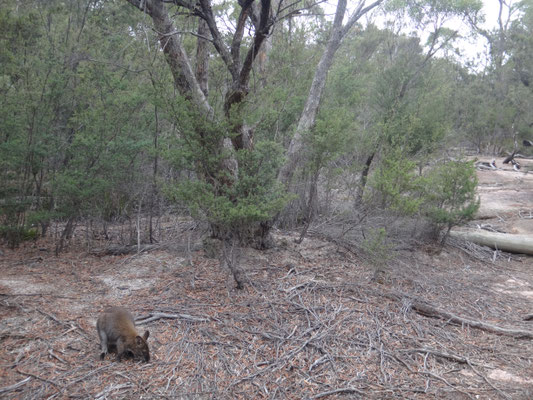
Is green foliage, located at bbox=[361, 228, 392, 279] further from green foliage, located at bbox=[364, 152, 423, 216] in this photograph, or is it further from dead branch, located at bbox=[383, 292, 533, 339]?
green foliage, located at bbox=[364, 152, 423, 216]

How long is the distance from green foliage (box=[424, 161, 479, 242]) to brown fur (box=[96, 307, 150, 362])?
7.48 m

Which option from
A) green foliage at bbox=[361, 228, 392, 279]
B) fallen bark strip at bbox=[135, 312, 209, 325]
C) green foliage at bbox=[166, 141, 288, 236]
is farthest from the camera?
green foliage at bbox=[361, 228, 392, 279]

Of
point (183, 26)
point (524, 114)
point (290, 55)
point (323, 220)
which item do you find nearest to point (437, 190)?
point (323, 220)

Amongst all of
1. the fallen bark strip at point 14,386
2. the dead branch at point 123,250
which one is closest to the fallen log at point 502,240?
the dead branch at point 123,250

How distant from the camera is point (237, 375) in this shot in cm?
463

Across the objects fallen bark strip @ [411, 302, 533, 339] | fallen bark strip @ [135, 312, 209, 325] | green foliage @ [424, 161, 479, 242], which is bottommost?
fallen bark strip @ [411, 302, 533, 339]

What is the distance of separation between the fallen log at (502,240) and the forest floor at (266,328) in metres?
2.38

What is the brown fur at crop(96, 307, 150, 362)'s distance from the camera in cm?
454

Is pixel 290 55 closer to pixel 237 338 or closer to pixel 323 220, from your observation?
pixel 323 220

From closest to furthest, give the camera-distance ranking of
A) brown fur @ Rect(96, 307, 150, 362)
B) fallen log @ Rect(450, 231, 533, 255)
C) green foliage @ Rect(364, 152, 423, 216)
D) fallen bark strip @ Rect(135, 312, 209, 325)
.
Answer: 1. brown fur @ Rect(96, 307, 150, 362)
2. fallen bark strip @ Rect(135, 312, 209, 325)
3. green foliage @ Rect(364, 152, 423, 216)
4. fallen log @ Rect(450, 231, 533, 255)

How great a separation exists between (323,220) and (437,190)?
2.82m

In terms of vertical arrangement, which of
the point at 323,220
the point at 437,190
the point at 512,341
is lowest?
the point at 512,341

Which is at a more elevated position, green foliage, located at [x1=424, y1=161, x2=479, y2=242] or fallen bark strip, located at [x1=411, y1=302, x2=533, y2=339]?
green foliage, located at [x1=424, y1=161, x2=479, y2=242]

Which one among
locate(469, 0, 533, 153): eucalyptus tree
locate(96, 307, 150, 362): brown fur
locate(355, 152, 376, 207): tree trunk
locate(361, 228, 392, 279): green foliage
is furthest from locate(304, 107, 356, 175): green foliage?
locate(469, 0, 533, 153): eucalyptus tree
